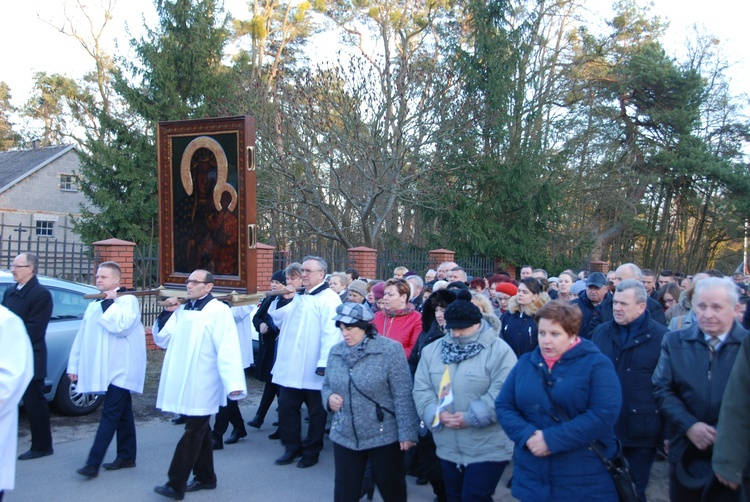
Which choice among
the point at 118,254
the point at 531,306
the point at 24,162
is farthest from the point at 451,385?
the point at 24,162

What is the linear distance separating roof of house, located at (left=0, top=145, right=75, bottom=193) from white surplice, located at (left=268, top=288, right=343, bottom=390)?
121ft

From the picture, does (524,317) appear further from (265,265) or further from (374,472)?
(265,265)

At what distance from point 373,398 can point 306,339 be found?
7.11 ft

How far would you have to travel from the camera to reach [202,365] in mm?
5402

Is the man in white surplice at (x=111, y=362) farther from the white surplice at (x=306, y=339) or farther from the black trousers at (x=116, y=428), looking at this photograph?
the white surplice at (x=306, y=339)

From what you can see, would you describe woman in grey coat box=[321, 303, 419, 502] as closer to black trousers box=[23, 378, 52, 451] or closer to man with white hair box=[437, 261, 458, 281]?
black trousers box=[23, 378, 52, 451]

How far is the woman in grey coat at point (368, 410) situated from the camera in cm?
453

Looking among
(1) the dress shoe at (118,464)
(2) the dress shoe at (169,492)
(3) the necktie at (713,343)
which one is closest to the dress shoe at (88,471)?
(1) the dress shoe at (118,464)

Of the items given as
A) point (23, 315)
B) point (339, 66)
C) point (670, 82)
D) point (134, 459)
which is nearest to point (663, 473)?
point (134, 459)

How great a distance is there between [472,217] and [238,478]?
1788cm

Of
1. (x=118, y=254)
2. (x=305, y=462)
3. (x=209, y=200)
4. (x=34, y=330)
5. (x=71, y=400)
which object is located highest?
(x=209, y=200)

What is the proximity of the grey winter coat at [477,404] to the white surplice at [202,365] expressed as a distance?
170 cm

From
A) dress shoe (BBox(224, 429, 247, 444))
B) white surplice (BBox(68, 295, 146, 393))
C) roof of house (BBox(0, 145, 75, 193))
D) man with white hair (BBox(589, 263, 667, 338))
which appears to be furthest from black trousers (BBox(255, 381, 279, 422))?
roof of house (BBox(0, 145, 75, 193))

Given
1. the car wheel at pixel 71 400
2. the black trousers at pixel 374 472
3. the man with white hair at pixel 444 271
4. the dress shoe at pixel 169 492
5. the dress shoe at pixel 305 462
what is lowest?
the dress shoe at pixel 305 462
